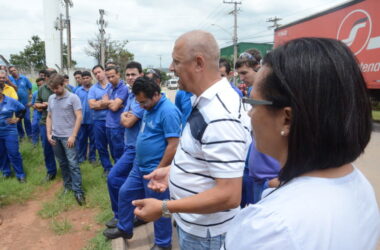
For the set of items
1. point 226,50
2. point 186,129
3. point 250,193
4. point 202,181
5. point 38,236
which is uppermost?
point 226,50

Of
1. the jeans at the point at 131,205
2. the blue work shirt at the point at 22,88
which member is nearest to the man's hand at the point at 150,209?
the jeans at the point at 131,205

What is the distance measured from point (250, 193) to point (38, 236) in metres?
2.71

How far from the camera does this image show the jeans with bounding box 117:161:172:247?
2.78m

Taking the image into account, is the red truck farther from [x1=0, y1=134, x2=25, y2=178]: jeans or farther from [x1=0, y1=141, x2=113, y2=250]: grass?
[x1=0, y1=134, x2=25, y2=178]: jeans

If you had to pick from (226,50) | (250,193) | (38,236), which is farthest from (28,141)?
(226,50)

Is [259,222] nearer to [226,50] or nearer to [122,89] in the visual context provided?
[122,89]

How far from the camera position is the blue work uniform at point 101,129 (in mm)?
5219

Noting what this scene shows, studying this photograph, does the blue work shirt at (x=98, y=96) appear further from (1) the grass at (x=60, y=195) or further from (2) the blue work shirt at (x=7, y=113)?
(2) the blue work shirt at (x=7, y=113)

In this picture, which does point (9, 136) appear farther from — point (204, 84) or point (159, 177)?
point (204, 84)

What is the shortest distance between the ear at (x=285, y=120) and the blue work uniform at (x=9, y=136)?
529cm

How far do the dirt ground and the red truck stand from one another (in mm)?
7713

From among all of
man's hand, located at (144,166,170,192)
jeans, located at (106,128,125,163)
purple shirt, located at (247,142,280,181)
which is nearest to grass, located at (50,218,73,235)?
jeans, located at (106,128,125,163)

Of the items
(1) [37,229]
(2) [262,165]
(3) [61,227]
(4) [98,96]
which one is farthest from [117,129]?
(2) [262,165]

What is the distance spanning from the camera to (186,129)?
151 cm
